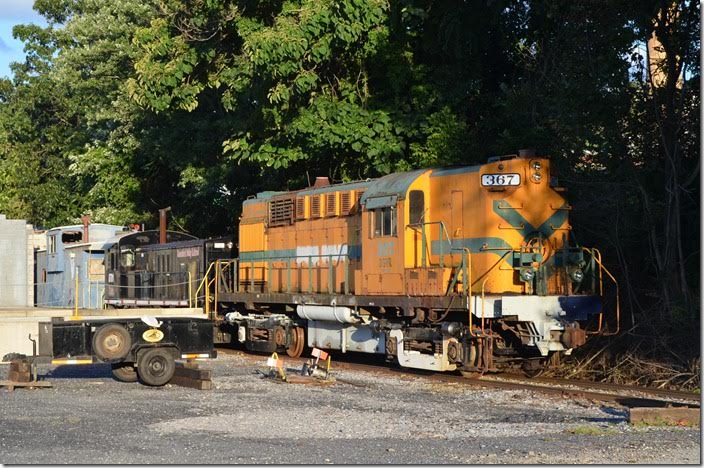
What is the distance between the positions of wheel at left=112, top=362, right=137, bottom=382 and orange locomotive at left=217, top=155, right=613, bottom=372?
417cm

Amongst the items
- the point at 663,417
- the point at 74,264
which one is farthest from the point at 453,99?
the point at 74,264

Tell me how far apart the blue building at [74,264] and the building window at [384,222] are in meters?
15.4

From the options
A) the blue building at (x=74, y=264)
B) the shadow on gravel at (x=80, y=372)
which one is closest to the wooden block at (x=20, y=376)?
the shadow on gravel at (x=80, y=372)

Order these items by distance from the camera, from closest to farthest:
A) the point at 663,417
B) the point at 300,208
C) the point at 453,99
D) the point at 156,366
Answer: the point at 663,417
the point at 156,366
the point at 300,208
the point at 453,99

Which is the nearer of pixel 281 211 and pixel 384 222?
pixel 384 222

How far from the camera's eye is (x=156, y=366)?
1527 centimetres

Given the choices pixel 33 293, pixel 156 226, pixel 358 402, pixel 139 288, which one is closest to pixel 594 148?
pixel 358 402

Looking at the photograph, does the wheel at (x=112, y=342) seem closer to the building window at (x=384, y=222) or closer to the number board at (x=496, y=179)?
the building window at (x=384, y=222)

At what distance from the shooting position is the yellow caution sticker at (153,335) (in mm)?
15211

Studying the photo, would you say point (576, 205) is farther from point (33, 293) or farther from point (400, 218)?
point (33, 293)

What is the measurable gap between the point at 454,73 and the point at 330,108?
275cm

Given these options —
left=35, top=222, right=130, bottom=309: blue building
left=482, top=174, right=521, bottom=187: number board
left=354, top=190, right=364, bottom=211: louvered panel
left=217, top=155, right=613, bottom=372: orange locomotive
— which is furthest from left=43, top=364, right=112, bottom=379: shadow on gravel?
left=35, top=222, right=130, bottom=309: blue building

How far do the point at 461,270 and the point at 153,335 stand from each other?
15.9 ft

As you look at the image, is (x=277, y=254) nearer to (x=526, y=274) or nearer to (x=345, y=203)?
(x=345, y=203)
